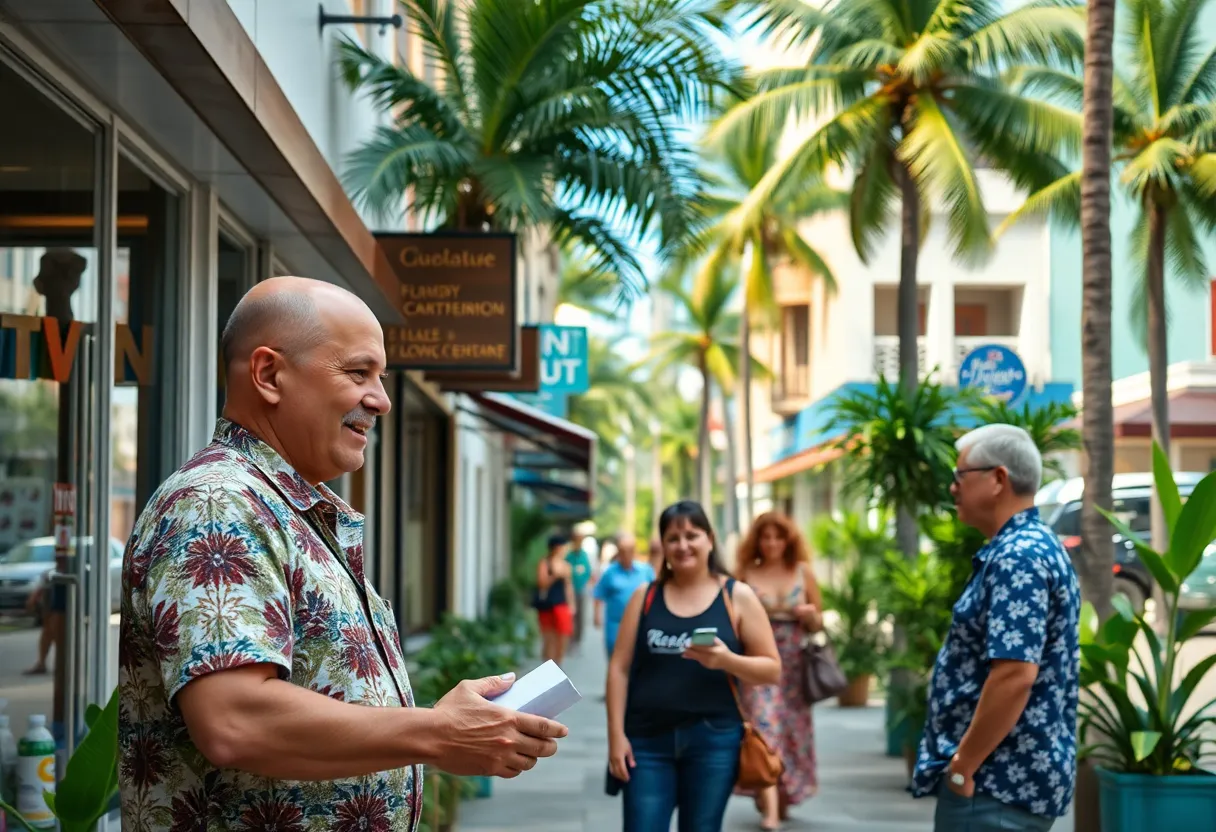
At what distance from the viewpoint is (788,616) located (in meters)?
9.76

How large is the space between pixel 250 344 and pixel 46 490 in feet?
10.8

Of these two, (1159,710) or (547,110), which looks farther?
(547,110)

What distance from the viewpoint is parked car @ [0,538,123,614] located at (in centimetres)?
511

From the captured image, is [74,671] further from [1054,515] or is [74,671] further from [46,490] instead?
[1054,515]

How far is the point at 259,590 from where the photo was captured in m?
2.20

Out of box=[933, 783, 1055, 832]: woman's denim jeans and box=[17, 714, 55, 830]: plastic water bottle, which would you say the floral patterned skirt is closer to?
box=[933, 783, 1055, 832]: woman's denim jeans

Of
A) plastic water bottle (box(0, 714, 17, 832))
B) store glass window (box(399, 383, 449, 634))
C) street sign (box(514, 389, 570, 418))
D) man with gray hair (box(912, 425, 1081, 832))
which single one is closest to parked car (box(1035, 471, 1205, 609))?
store glass window (box(399, 383, 449, 634))

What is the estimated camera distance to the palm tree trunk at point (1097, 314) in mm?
9023

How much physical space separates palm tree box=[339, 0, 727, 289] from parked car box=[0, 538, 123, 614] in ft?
15.5

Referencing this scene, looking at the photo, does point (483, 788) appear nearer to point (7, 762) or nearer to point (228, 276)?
point (228, 276)

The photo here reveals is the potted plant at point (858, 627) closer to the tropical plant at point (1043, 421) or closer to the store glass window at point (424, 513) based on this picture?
the tropical plant at point (1043, 421)

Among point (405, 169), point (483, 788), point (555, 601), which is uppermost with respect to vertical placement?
point (405, 169)

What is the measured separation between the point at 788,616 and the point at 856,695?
7918mm

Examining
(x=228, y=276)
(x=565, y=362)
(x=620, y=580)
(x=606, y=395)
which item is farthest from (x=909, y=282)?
(x=606, y=395)
